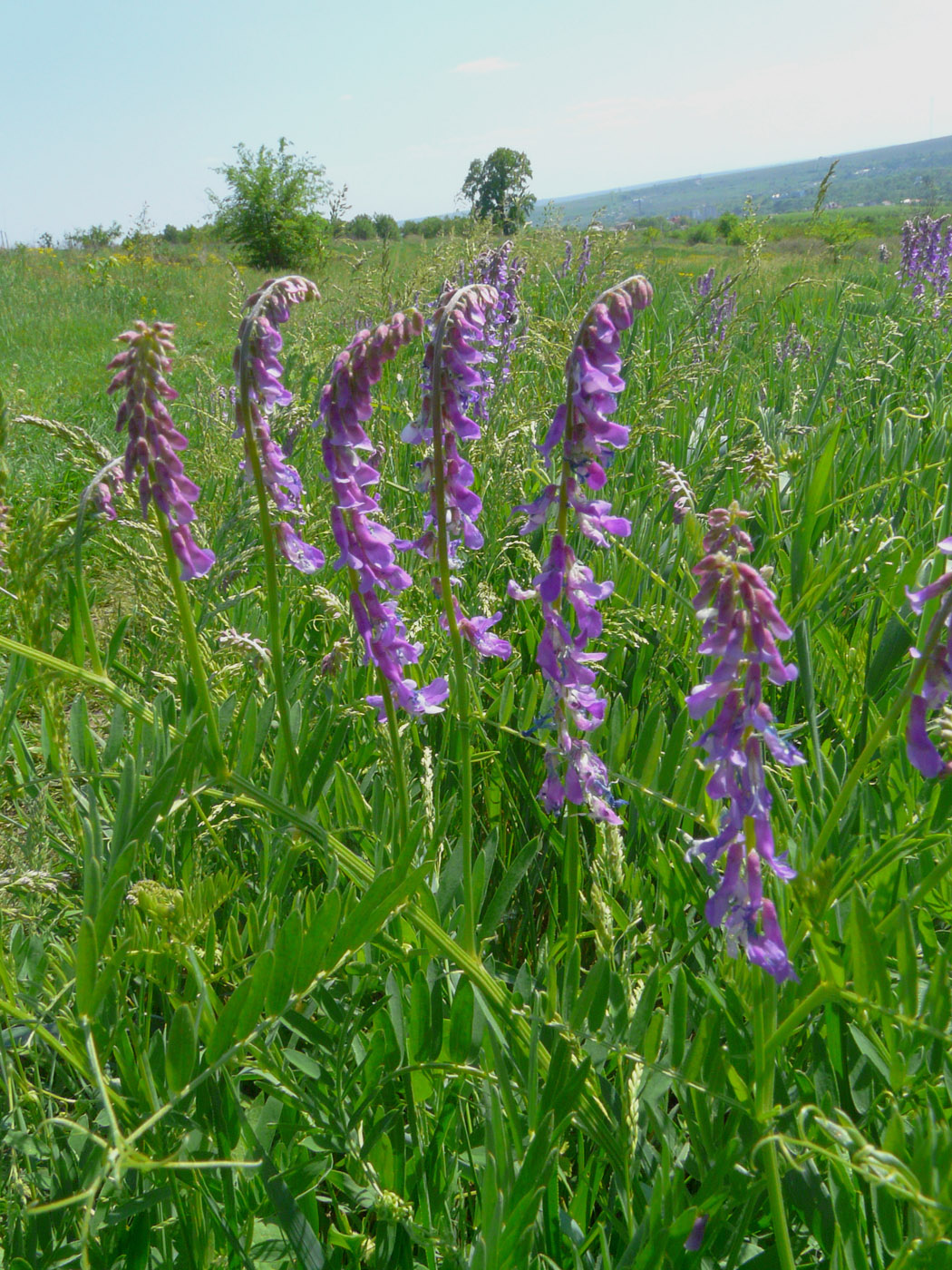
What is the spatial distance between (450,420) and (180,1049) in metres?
0.76

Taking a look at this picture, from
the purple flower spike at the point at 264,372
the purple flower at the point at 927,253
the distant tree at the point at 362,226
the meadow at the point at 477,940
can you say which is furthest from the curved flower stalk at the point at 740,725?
the distant tree at the point at 362,226

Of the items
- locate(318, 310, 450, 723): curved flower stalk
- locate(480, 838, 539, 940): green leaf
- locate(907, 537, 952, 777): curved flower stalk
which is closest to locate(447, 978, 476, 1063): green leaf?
locate(480, 838, 539, 940): green leaf

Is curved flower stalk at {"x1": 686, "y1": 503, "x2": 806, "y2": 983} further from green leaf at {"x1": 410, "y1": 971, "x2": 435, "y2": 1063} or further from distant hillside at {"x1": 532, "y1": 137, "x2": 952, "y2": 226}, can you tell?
distant hillside at {"x1": 532, "y1": 137, "x2": 952, "y2": 226}

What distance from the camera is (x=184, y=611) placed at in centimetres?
111

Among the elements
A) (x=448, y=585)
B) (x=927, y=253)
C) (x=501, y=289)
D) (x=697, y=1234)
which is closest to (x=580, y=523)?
(x=448, y=585)

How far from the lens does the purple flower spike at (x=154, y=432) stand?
40.6 inches

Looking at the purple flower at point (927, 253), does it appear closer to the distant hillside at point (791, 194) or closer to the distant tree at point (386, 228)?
the distant hillside at point (791, 194)

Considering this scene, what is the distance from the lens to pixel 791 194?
31875 mm

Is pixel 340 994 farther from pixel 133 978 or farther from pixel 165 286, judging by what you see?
pixel 165 286

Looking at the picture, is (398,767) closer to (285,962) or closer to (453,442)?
(285,962)

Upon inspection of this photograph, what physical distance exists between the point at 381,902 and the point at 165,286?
16.3 meters

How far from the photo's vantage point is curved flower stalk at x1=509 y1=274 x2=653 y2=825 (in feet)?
3.05

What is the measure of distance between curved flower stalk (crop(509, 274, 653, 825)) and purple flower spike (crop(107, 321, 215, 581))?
43cm

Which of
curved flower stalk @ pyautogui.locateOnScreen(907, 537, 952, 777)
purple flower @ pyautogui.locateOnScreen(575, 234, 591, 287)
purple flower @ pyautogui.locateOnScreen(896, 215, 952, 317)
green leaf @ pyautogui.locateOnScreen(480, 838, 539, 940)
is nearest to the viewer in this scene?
curved flower stalk @ pyautogui.locateOnScreen(907, 537, 952, 777)
